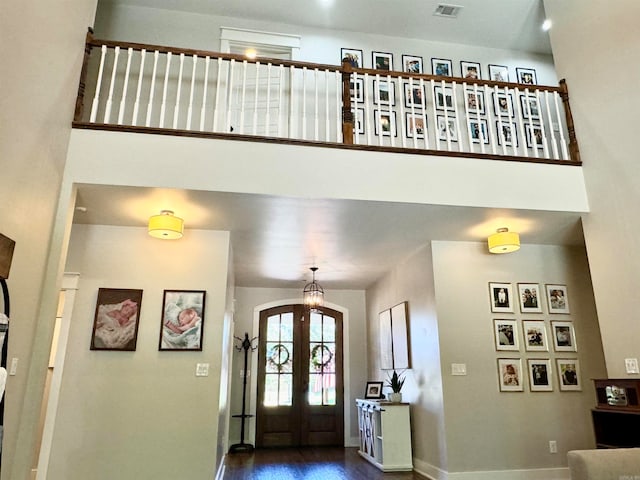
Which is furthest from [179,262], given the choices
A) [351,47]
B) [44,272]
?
[351,47]

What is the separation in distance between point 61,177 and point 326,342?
5380mm

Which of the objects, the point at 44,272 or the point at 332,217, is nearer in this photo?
the point at 44,272

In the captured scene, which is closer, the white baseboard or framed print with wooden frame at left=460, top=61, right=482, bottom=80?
the white baseboard

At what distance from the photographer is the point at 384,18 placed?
5672 millimetres

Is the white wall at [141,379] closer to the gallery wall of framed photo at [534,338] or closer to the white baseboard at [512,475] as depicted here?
the white baseboard at [512,475]

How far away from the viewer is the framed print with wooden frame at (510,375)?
4852 millimetres

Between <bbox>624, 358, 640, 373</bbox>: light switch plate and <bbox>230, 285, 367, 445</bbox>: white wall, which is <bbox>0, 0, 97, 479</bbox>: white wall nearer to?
<bbox>230, 285, 367, 445</bbox>: white wall

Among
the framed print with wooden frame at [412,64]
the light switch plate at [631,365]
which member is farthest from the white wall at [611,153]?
the framed print with wooden frame at [412,64]

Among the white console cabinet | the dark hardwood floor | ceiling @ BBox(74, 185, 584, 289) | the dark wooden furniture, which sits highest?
ceiling @ BBox(74, 185, 584, 289)

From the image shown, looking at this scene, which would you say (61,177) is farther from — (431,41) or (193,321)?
(431,41)

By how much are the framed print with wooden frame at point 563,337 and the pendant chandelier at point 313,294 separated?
3097 millimetres

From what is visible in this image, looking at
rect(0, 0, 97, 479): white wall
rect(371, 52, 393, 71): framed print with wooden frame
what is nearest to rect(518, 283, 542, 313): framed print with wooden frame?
rect(371, 52, 393, 71): framed print with wooden frame

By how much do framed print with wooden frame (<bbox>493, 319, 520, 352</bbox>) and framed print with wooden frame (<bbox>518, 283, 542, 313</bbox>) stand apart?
0.74 feet

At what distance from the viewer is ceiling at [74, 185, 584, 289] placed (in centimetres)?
388
